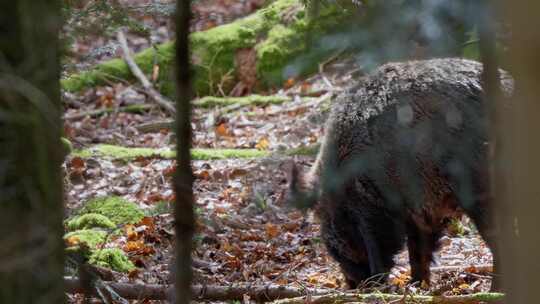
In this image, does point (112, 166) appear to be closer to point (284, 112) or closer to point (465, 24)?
point (284, 112)

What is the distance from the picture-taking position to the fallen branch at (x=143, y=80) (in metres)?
13.3

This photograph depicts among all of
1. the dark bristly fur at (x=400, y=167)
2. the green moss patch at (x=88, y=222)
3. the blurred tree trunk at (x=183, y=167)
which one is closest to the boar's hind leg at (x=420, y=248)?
the dark bristly fur at (x=400, y=167)

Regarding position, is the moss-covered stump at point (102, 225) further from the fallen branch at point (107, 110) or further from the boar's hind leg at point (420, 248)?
the fallen branch at point (107, 110)

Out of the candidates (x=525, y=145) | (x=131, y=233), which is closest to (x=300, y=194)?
(x=131, y=233)

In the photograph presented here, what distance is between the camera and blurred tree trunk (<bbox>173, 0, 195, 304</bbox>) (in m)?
2.65

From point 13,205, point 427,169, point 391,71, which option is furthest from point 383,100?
point 13,205

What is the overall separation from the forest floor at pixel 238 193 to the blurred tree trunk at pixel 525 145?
373cm

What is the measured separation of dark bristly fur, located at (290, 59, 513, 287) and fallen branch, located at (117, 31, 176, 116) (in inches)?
221

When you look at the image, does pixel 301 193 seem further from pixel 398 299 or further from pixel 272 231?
pixel 398 299

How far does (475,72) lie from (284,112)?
19.4 ft

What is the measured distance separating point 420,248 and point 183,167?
536cm

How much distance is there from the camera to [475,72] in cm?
695

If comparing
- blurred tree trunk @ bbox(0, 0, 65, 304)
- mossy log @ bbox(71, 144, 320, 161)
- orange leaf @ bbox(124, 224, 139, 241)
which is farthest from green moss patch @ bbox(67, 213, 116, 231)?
blurred tree trunk @ bbox(0, 0, 65, 304)

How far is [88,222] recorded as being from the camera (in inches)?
330
